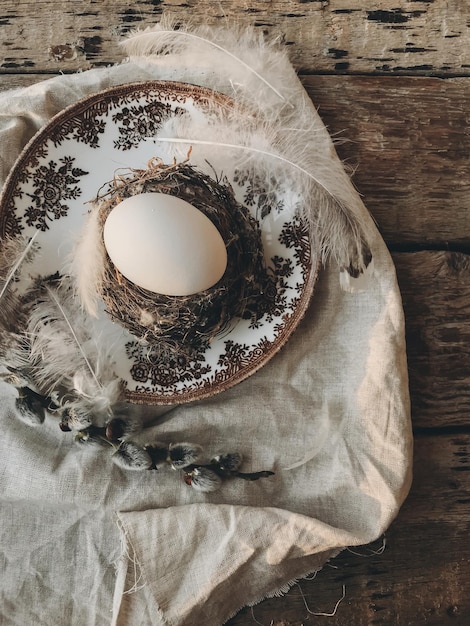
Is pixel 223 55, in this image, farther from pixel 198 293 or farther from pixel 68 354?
pixel 68 354

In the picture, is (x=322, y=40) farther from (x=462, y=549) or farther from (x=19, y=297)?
(x=462, y=549)

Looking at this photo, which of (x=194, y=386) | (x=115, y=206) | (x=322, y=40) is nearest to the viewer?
(x=115, y=206)

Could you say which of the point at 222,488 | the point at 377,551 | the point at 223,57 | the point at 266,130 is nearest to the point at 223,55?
the point at 223,57

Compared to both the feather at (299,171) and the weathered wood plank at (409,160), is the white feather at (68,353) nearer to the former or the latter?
the feather at (299,171)

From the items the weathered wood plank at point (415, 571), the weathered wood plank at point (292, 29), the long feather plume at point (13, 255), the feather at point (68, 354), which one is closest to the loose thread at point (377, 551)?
the weathered wood plank at point (415, 571)

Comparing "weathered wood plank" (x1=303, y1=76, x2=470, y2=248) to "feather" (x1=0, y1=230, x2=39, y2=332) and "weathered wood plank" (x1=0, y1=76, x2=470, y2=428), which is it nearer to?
"weathered wood plank" (x1=0, y1=76, x2=470, y2=428)

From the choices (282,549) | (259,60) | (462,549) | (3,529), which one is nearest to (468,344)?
(462,549)

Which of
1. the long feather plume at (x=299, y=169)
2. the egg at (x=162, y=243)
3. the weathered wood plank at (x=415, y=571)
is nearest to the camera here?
the egg at (x=162, y=243)
